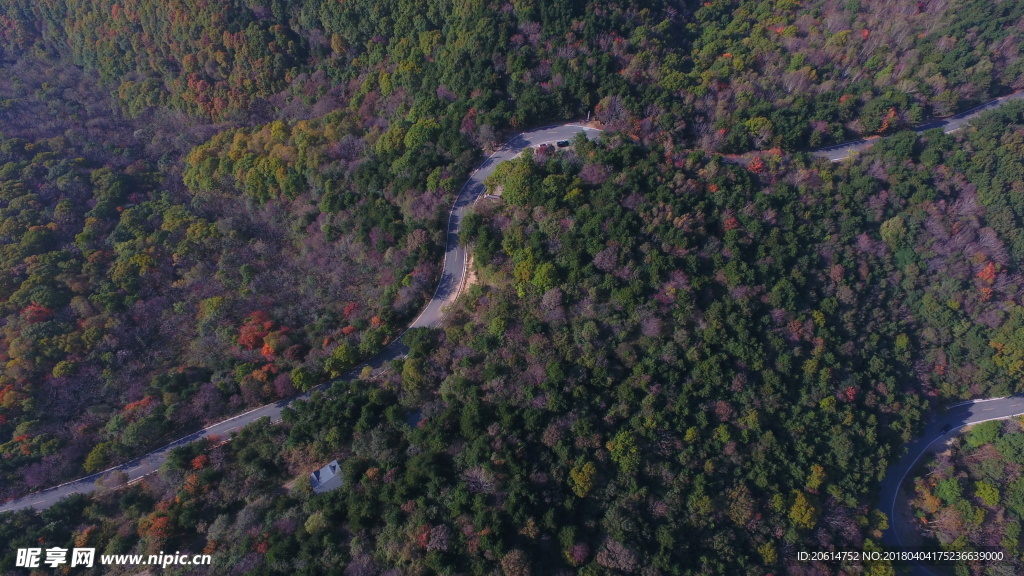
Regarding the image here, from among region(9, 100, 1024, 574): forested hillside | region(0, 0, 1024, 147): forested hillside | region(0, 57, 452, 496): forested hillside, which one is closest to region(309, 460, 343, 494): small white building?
region(9, 100, 1024, 574): forested hillside

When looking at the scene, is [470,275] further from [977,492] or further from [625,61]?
[977,492]

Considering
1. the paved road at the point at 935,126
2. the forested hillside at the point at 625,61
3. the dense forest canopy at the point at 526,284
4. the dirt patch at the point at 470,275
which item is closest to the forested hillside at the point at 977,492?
the dense forest canopy at the point at 526,284

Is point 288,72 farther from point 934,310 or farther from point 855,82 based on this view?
point 934,310

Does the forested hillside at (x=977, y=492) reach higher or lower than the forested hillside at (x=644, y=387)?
lower

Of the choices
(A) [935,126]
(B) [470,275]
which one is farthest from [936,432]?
(B) [470,275]

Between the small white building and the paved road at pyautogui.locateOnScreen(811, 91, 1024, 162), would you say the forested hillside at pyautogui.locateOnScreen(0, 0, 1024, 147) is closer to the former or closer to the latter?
the paved road at pyautogui.locateOnScreen(811, 91, 1024, 162)

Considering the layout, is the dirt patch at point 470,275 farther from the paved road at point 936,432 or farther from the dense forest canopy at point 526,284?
the paved road at point 936,432
